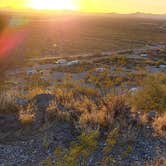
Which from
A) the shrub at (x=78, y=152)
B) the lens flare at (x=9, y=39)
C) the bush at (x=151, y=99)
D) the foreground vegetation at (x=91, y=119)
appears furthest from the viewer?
the lens flare at (x=9, y=39)

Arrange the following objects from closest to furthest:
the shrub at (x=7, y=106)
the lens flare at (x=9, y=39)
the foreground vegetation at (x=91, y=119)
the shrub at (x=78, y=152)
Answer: the shrub at (x=78, y=152) < the foreground vegetation at (x=91, y=119) < the shrub at (x=7, y=106) < the lens flare at (x=9, y=39)

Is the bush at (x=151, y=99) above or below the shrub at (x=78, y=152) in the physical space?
below

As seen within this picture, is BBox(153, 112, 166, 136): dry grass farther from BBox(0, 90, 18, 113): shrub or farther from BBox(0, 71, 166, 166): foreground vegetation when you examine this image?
BBox(0, 90, 18, 113): shrub

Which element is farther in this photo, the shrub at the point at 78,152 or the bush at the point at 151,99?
the bush at the point at 151,99

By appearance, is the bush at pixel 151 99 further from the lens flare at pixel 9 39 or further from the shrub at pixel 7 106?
the lens flare at pixel 9 39

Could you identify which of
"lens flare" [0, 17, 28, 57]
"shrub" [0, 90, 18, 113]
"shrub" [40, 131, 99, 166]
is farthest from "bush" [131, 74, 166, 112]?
"lens flare" [0, 17, 28, 57]

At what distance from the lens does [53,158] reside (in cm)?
686

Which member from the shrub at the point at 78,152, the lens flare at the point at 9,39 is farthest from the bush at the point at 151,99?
the lens flare at the point at 9,39

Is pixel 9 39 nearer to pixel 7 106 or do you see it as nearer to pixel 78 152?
pixel 7 106

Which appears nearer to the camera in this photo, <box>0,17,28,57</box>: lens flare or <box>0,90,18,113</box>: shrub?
<box>0,90,18,113</box>: shrub

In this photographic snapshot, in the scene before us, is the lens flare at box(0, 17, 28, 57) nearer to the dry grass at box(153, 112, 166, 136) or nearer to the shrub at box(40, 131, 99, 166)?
the dry grass at box(153, 112, 166, 136)

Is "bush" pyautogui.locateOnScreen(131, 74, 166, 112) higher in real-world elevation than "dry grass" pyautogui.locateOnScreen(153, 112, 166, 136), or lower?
lower

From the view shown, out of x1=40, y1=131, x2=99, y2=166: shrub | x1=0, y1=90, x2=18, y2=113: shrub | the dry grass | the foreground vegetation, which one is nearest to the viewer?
x1=40, y1=131, x2=99, y2=166: shrub

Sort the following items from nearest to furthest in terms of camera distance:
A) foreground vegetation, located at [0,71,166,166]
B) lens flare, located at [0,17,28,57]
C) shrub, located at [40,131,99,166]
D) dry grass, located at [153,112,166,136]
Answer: shrub, located at [40,131,99,166] → foreground vegetation, located at [0,71,166,166] → dry grass, located at [153,112,166,136] → lens flare, located at [0,17,28,57]
